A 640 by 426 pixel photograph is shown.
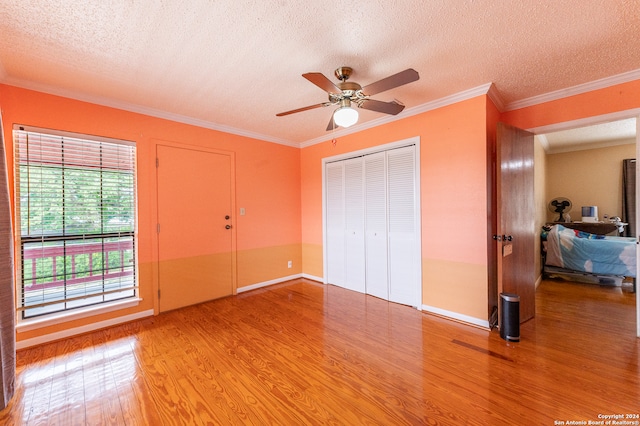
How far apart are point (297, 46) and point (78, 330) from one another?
3.52 m

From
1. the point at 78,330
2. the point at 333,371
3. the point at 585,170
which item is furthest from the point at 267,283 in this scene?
the point at 585,170

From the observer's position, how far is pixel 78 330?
2.69 m

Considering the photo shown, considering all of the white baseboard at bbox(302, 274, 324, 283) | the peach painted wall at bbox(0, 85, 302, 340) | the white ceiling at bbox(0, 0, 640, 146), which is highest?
the white ceiling at bbox(0, 0, 640, 146)

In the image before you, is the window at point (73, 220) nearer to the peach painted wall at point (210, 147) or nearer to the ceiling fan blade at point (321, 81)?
the peach painted wall at point (210, 147)

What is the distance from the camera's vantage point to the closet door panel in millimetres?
3920

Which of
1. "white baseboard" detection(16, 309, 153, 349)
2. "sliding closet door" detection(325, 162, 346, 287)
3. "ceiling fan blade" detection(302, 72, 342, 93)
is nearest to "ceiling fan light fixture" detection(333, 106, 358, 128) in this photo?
"ceiling fan blade" detection(302, 72, 342, 93)

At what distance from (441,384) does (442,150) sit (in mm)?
2351

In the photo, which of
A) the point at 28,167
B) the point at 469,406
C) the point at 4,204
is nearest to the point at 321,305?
the point at 469,406

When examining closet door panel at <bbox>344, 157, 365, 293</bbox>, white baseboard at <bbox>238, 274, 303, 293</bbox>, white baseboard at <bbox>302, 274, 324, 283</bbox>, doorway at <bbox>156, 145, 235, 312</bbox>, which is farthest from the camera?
white baseboard at <bbox>302, 274, 324, 283</bbox>

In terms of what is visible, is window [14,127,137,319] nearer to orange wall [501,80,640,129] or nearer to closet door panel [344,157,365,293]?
closet door panel [344,157,365,293]

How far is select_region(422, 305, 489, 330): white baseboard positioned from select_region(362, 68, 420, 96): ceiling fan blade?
→ 2499 mm

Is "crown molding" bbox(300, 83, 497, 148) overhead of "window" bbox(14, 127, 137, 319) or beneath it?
overhead

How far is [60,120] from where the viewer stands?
2.62 m

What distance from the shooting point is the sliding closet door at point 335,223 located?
4.20 metres
